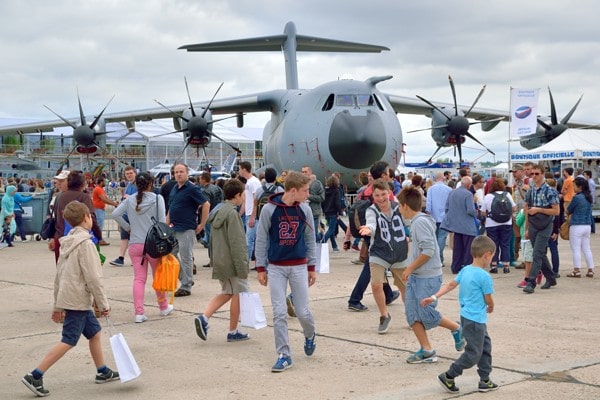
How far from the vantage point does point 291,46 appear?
26844mm

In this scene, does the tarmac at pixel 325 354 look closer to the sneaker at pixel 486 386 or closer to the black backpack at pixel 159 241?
the sneaker at pixel 486 386

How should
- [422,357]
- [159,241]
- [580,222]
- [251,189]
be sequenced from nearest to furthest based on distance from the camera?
[422,357] < [159,241] < [580,222] < [251,189]

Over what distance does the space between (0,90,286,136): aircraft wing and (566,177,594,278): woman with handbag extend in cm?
1247

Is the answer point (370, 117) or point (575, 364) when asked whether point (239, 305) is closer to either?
point (575, 364)

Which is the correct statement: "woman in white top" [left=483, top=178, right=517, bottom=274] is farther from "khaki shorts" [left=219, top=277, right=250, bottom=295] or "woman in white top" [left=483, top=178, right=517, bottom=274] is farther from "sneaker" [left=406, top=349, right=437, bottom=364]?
"sneaker" [left=406, top=349, right=437, bottom=364]

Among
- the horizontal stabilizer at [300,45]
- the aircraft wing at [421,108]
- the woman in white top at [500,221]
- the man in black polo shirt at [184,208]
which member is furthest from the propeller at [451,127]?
the man in black polo shirt at [184,208]

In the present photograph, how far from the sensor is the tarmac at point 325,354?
536cm

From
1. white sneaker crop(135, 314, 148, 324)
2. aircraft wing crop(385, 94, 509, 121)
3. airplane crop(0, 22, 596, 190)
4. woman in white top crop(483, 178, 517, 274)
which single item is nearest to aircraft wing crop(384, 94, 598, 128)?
aircraft wing crop(385, 94, 509, 121)

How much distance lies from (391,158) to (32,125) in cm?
1594

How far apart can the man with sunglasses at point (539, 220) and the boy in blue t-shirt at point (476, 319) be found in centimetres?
487

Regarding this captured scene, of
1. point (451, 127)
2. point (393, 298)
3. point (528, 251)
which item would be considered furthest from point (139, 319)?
point (451, 127)

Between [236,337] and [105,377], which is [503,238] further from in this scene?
[105,377]

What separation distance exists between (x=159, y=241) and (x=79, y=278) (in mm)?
2356

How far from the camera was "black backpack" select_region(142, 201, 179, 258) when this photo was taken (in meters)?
7.77
